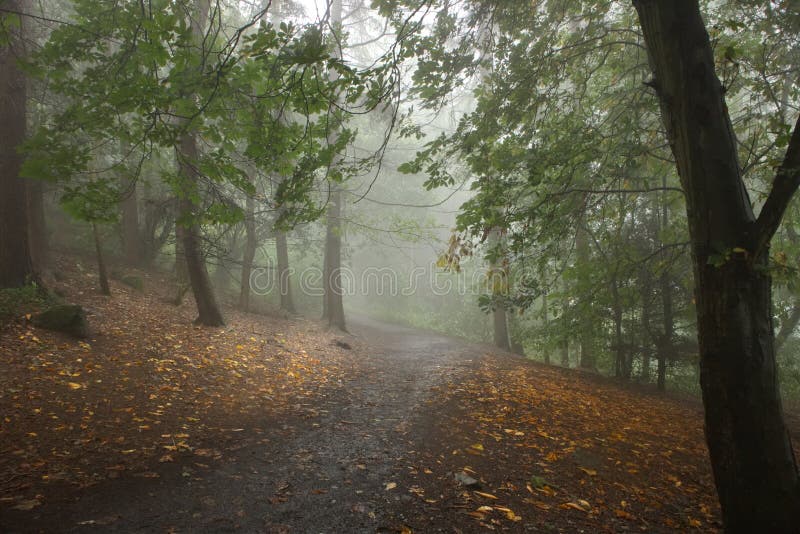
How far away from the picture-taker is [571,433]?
5.19 metres

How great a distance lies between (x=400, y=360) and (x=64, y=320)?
23.0 ft

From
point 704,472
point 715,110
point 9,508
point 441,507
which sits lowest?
point 704,472

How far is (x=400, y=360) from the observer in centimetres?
1068

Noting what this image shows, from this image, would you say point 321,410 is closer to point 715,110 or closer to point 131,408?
point 131,408

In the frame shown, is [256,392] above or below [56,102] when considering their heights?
below

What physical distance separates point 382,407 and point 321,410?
36.3 inches

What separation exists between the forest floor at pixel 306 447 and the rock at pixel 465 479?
0.02m

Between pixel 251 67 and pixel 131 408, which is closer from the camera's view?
pixel 251 67

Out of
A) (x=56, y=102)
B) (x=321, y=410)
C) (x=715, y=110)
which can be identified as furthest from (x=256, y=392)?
(x=56, y=102)

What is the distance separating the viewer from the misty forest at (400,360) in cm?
291

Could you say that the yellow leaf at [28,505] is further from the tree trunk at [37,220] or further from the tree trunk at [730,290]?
the tree trunk at [37,220]

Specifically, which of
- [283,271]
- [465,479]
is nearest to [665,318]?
[465,479]

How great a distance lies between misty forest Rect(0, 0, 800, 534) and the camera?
2.91 metres

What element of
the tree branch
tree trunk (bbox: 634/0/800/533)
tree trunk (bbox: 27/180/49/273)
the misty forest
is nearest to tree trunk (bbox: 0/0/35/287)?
the misty forest
